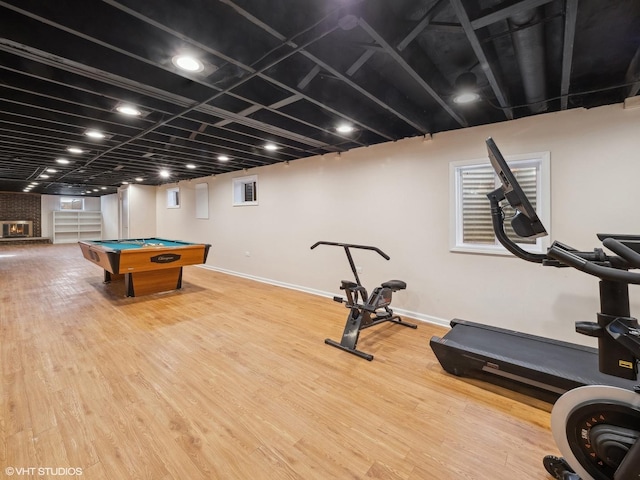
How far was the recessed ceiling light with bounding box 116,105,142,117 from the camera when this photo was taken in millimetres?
2995

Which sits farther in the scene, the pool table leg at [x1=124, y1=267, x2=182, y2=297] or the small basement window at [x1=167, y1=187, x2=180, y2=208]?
the small basement window at [x1=167, y1=187, x2=180, y2=208]

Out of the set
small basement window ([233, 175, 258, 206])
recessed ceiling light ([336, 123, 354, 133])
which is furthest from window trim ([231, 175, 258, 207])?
recessed ceiling light ([336, 123, 354, 133])

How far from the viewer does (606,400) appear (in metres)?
1.29

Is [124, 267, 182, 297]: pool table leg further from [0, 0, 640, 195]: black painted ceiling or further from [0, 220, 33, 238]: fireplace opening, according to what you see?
[0, 220, 33, 238]: fireplace opening

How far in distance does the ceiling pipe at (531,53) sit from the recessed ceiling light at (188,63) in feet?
7.14

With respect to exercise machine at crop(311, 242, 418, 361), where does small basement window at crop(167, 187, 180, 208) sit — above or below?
above

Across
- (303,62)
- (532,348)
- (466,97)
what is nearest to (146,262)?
(303,62)

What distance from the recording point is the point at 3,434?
69.7 inches

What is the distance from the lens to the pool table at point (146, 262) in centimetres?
430

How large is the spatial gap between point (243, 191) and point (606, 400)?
659cm

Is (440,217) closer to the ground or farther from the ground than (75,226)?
closer to the ground

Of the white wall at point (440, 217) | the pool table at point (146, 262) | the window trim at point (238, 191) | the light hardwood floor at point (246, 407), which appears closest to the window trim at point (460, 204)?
the white wall at point (440, 217)

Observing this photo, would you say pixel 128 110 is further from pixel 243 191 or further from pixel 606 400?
pixel 606 400

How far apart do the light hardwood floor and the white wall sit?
82 centimetres
